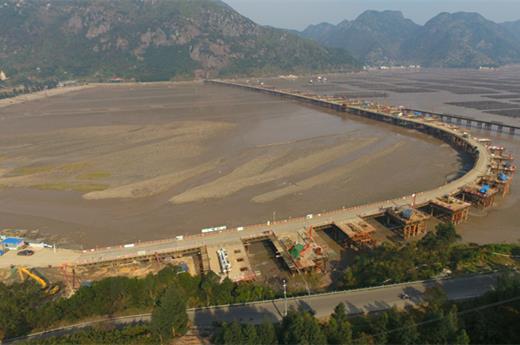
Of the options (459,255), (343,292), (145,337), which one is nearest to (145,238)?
(145,337)

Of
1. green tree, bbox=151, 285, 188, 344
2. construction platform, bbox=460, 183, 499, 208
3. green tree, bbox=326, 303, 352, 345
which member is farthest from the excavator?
construction platform, bbox=460, 183, 499, 208

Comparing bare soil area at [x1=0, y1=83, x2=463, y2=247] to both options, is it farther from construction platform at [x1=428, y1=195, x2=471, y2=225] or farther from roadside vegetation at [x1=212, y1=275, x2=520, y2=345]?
roadside vegetation at [x1=212, y1=275, x2=520, y2=345]

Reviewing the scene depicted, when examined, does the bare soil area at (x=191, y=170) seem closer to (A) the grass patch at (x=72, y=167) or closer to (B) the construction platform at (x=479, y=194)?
(A) the grass patch at (x=72, y=167)

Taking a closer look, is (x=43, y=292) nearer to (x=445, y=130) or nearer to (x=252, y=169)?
(x=252, y=169)

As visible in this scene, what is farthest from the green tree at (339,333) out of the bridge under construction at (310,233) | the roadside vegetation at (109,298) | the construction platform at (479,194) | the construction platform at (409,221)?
the construction platform at (479,194)

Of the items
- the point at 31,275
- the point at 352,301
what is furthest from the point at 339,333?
the point at 31,275
